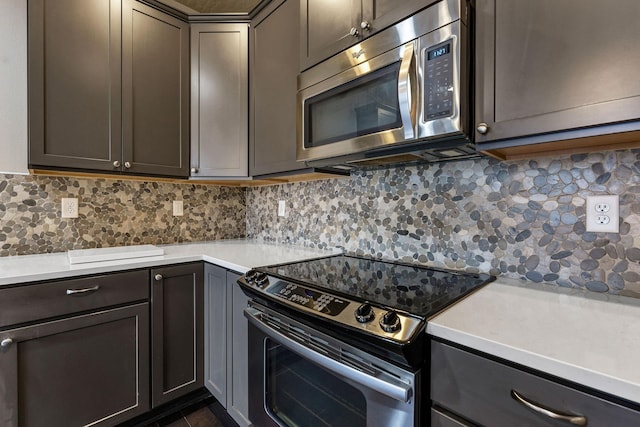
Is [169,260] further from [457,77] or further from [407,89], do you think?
[457,77]

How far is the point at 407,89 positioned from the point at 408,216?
66 centimetres

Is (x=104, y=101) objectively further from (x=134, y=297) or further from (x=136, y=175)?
(x=134, y=297)

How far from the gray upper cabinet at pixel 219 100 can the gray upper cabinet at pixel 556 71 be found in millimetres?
1487

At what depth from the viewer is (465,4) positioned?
37.5 inches

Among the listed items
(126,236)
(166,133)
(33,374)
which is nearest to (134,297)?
(33,374)

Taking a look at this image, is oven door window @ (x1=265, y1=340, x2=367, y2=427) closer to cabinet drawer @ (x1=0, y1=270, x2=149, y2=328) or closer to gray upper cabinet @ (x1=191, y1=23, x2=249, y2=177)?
cabinet drawer @ (x1=0, y1=270, x2=149, y2=328)

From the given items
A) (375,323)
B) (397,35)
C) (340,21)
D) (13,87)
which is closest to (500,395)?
(375,323)

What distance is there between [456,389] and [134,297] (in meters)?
1.55

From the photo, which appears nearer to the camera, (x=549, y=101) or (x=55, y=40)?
(x=549, y=101)

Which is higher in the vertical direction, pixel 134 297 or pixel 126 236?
pixel 126 236

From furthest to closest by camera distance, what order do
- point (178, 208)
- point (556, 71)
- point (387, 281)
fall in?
point (178, 208)
point (387, 281)
point (556, 71)

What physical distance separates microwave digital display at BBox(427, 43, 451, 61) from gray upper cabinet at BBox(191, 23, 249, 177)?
52.5 inches

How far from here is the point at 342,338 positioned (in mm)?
903

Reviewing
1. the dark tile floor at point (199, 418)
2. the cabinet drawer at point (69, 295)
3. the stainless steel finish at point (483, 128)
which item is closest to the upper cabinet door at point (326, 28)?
the stainless steel finish at point (483, 128)
